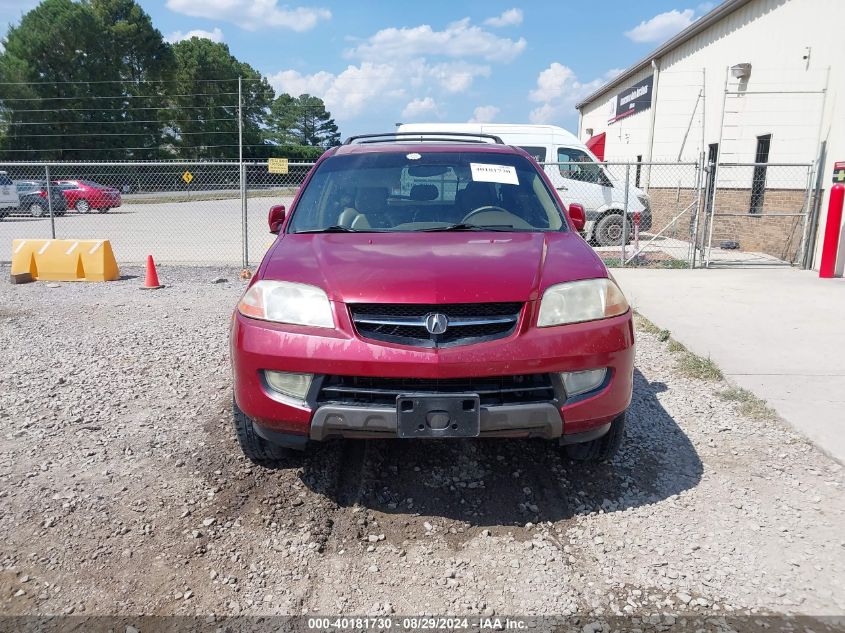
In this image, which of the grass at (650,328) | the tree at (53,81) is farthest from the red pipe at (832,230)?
the tree at (53,81)

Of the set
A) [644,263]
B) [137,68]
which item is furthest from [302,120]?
[644,263]

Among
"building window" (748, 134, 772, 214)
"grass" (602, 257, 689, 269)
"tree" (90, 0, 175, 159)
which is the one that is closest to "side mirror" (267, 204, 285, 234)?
"grass" (602, 257, 689, 269)

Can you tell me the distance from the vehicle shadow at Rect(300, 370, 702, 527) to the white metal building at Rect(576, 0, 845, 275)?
Answer: 27.6 ft

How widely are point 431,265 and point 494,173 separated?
1.47 m

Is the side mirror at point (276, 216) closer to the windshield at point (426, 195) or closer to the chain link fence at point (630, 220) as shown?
the windshield at point (426, 195)

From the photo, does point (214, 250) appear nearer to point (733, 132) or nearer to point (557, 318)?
point (733, 132)

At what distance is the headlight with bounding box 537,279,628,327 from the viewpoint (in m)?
2.98

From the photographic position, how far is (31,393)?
4723mm

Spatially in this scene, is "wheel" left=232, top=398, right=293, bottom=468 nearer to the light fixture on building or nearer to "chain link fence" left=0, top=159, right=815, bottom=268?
"chain link fence" left=0, top=159, right=815, bottom=268

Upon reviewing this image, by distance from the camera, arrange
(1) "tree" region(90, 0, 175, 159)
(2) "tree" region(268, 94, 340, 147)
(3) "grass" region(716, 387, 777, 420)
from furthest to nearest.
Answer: (2) "tree" region(268, 94, 340, 147) → (1) "tree" region(90, 0, 175, 159) → (3) "grass" region(716, 387, 777, 420)

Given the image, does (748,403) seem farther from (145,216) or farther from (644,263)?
(145,216)

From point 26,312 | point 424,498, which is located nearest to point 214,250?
point 26,312

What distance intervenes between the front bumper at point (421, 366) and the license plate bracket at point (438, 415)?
0.04 meters

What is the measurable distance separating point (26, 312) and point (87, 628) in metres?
6.49
